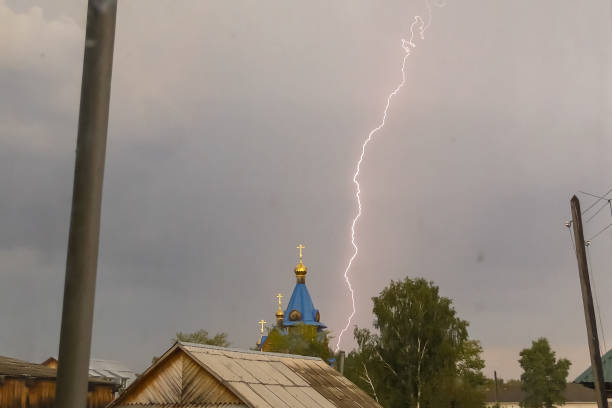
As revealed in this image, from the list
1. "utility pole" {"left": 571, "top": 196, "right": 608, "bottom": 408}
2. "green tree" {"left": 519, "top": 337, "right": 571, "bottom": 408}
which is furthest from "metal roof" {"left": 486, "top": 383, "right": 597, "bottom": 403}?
"utility pole" {"left": 571, "top": 196, "right": 608, "bottom": 408}

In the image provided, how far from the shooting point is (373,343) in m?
55.1

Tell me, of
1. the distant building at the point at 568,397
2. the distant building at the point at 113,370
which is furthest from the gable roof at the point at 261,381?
the distant building at the point at 568,397

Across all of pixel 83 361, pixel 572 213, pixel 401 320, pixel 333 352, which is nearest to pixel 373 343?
pixel 401 320

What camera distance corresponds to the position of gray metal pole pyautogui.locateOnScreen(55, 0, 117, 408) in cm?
322

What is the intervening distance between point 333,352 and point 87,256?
260 feet

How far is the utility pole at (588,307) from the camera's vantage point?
2098 centimetres

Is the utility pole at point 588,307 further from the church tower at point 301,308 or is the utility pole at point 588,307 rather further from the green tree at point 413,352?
the church tower at point 301,308

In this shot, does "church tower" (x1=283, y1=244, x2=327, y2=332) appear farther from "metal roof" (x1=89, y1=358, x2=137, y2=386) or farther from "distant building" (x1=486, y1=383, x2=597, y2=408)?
"metal roof" (x1=89, y1=358, x2=137, y2=386)

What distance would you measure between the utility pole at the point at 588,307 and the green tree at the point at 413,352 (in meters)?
30.7

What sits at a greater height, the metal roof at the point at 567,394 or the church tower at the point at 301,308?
the church tower at the point at 301,308

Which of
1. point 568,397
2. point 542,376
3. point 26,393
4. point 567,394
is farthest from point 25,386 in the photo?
point 567,394

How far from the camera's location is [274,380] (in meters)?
22.0

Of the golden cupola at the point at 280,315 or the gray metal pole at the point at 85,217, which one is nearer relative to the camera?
the gray metal pole at the point at 85,217

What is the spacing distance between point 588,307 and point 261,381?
11.3 metres
